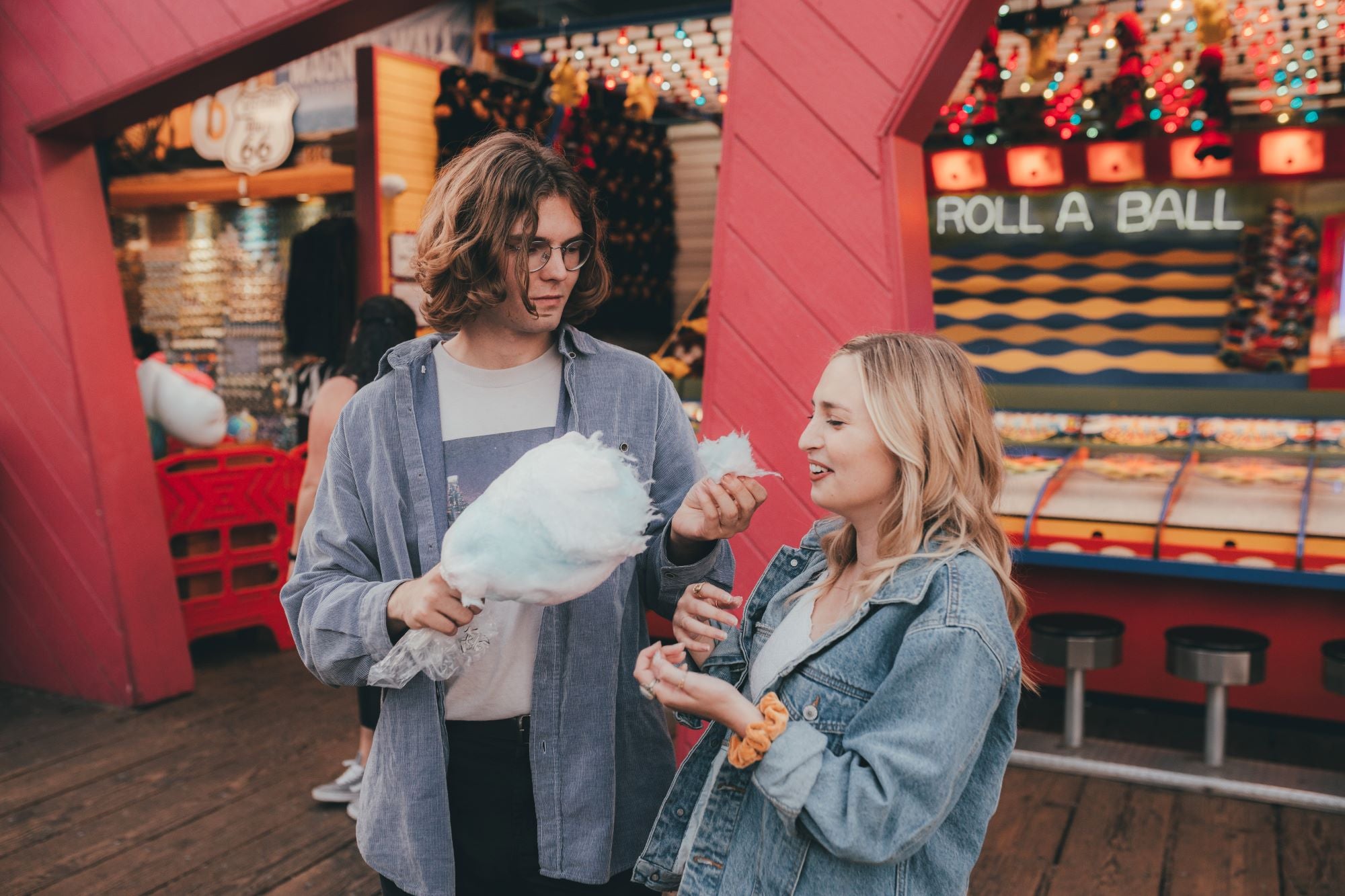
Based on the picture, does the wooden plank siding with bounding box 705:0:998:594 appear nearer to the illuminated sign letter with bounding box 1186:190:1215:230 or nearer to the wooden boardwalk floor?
the wooden boardwalk floor

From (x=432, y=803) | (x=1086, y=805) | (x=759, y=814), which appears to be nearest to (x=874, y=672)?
(x=759, y=814)

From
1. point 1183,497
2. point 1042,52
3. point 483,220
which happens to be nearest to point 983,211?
point 1042,52

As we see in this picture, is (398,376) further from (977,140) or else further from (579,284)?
(977,140)

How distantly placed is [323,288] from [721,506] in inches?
237

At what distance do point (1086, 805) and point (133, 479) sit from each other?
448 centimetres

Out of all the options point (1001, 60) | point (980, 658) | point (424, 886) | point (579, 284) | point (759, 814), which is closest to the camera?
point (980, 658)

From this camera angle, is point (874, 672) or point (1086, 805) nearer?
point (874, 672)

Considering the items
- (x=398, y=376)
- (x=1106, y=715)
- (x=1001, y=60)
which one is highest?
(x=1001, y=60)

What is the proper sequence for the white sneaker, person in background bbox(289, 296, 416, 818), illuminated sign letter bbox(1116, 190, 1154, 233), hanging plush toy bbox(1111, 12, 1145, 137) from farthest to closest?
illuminated sign letter bbox(1116, 190, 1154, 233)
hanging plush toy bbox(1111, 12, 1145, 137)
the white sneaker
person in background bbox(289, 296, 416, 818)

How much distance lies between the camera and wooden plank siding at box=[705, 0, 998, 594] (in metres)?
2.80

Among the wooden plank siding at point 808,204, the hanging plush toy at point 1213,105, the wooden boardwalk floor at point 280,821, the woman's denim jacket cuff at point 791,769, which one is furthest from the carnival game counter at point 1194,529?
the woman's denim jacket cuff at point 791,769

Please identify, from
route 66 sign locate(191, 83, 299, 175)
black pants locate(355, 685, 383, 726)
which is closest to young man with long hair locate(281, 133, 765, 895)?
black pants locate(355, 685, 383, 726)

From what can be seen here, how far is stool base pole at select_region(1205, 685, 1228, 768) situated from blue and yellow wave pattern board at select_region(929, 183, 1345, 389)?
5.96ft

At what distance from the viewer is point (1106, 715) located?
5004mm
